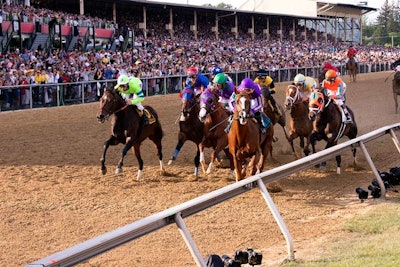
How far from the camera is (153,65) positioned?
25.3 metres

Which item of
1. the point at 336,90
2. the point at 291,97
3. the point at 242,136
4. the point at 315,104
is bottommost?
the point at 242,136

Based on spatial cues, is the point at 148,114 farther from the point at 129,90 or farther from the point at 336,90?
the point at 336,90

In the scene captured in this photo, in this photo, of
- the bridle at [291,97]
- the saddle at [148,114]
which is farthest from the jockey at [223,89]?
the saddle at [148,114]

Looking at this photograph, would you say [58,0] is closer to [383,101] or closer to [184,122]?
[383,101]

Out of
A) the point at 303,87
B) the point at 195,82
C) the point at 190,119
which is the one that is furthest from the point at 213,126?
the point at 303,87

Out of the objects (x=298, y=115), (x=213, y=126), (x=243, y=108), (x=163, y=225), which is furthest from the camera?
(x=298, y=115)

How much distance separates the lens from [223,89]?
1092cm

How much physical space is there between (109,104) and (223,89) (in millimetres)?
2097

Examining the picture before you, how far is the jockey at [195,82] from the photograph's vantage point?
1100cm

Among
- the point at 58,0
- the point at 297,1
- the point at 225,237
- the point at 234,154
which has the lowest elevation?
the point at 225,237

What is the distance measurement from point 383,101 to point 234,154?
663 inches

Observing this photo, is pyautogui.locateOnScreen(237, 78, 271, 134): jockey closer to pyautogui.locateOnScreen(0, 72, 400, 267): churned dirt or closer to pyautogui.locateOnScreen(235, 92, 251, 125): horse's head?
pyautogui.locateOnScreen(235, 92, 251, 125): horse's head

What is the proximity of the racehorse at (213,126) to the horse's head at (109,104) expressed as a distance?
4.72 ft

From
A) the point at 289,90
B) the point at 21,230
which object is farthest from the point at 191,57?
the point at 21,230
